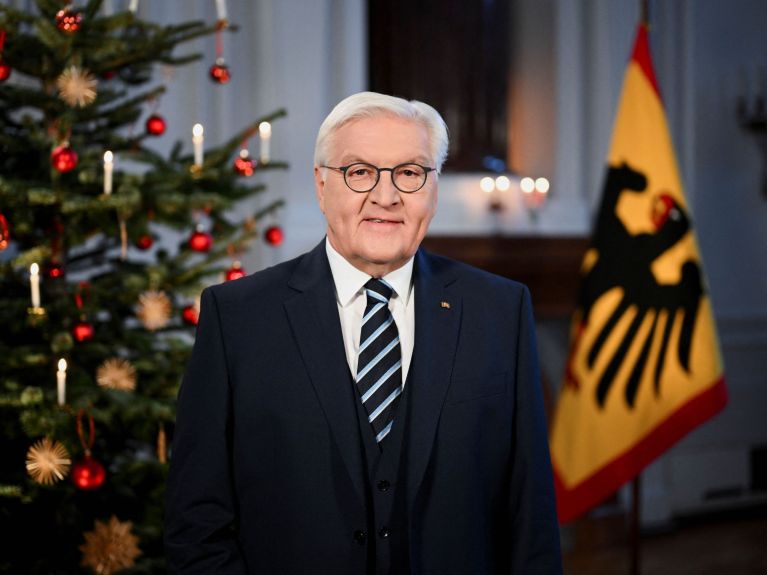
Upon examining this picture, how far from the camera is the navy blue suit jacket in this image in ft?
5.09

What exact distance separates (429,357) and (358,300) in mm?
172

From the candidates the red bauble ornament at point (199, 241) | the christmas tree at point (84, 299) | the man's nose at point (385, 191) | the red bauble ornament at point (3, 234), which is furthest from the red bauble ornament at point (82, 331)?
the man's nose at point (385, 191)

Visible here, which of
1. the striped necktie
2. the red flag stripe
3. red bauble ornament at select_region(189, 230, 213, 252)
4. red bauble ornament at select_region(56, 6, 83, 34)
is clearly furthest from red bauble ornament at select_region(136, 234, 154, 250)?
the red flag stripe

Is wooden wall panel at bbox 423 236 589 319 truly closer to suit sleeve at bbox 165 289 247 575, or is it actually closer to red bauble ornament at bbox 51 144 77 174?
red bauble ornament at bbox 51 144 77 174

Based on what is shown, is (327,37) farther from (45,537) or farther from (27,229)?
(45,537)

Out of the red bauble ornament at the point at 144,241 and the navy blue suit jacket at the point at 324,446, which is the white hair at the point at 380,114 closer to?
the navy blue suit jacket at the point at 324,446

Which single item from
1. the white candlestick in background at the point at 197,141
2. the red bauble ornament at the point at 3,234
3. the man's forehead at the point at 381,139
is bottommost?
the red bauble ornament at the point at 3,234

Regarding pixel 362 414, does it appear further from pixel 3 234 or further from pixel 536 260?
pixel 536 260

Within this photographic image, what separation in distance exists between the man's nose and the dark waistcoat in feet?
1.15

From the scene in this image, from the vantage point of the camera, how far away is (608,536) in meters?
5.25

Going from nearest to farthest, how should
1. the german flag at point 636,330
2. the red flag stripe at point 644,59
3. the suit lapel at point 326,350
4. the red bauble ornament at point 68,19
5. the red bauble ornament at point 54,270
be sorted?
the suit lapel at point 326,350 → the red bauble ornament at point 68,19 → the red bauble ornament at point 54,270 → the german flag at point 636,330 → the red flag stripe at point 644,59

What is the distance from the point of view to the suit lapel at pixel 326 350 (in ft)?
5.05

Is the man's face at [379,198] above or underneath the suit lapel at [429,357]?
above

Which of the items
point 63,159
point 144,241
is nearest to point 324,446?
point 63,159
